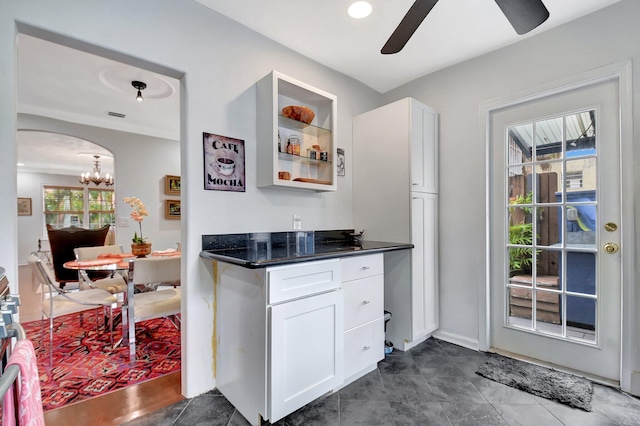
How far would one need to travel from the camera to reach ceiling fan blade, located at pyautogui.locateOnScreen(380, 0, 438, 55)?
1.38m

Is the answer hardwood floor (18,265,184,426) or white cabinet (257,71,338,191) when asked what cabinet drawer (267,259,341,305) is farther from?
hardwood floor (18,265,184,426)

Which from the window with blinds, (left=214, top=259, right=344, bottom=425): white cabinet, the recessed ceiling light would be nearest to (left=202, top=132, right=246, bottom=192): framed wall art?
(left=214, top=259, right=344, bottom=425): white cabinet

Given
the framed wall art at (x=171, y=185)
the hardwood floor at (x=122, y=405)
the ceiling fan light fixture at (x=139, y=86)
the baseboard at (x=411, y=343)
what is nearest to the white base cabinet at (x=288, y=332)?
the hardwood floor at (x=122, y=405)

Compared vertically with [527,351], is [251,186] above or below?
above

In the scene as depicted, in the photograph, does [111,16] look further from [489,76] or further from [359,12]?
[489,76]

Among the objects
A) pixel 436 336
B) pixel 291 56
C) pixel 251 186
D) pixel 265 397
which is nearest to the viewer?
pixel 265 397

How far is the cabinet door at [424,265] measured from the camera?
2395 mm

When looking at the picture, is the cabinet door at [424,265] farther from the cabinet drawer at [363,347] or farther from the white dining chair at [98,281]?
the white dining chair at [98,281]

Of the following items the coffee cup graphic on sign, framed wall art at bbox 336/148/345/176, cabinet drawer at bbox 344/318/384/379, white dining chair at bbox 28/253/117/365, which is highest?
framed wall art at bbox 336/148/345/176

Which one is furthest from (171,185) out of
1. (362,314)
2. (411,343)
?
(411,343)

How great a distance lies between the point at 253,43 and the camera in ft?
7.02

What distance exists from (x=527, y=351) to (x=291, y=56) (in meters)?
3.06

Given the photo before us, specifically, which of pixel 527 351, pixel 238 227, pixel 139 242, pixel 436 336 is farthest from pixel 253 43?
pixel 527 351

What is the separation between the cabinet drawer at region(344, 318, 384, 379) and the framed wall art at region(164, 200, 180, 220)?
3.99m
